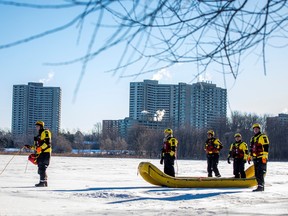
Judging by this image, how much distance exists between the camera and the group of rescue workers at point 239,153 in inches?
514

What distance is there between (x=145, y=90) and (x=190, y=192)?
8.98ft

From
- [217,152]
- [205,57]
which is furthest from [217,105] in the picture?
[217,152]

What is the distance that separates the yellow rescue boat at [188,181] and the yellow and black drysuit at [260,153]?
837 mm

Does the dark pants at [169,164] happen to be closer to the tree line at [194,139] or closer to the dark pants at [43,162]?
the dark pants at [43,162]

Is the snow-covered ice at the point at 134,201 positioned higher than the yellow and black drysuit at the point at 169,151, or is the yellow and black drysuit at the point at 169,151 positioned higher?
the yellow and black drysuit at the point at 169,151

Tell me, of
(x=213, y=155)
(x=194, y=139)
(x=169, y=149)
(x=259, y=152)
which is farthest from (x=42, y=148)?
(x=194, y=139)

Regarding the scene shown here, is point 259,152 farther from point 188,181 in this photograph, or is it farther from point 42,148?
point 42,148

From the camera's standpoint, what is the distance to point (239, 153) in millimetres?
15789

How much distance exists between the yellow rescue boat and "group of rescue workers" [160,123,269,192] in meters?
0.74

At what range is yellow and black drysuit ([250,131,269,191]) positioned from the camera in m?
13.0

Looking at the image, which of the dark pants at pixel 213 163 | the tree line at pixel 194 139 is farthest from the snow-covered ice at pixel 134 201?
the tree line at pixel 194 139

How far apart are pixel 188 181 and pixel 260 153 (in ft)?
6.32

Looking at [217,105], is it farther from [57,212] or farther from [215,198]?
[215,198]

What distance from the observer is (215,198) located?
36.8 ft
